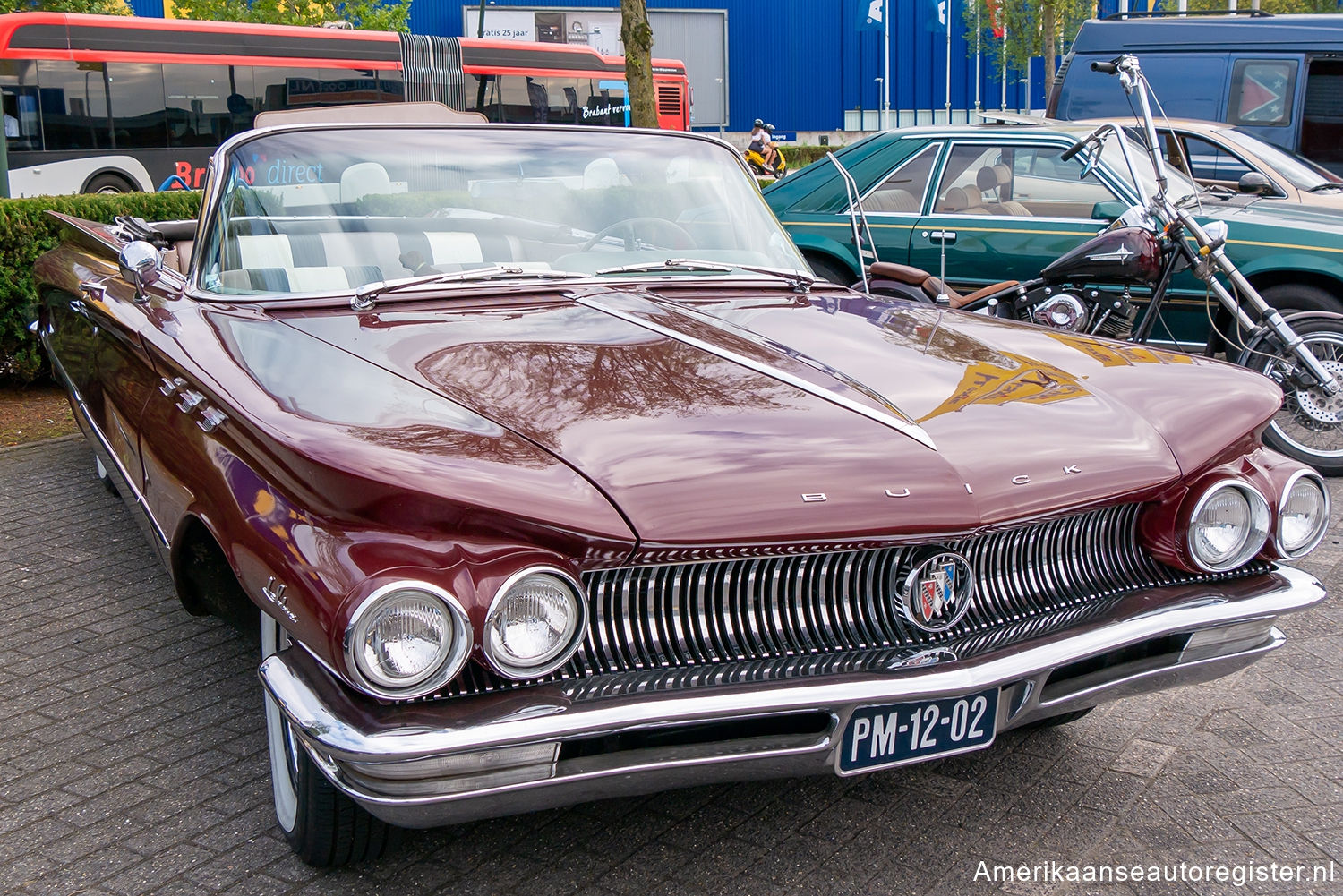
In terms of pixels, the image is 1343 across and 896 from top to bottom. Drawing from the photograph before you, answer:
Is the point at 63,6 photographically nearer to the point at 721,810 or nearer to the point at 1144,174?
the point at 1144,174

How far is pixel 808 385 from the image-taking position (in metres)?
2.62

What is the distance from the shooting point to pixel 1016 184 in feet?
23.4

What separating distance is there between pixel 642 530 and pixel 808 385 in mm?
694

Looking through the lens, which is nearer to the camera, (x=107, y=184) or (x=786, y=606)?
(x=786, y=606)

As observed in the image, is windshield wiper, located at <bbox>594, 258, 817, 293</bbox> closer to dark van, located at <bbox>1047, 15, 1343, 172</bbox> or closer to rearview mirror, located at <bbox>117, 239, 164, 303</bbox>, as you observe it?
rearview mirror, located at <bbox>117, 239, 164, 303</bbox>

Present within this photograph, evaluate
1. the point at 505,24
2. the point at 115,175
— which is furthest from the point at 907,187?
the point at 505,24

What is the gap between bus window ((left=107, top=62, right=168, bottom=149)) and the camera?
17578 millimetres

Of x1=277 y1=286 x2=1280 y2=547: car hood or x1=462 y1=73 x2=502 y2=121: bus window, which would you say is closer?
x1=277 y1=286 x2=1280 y2=547: car hood

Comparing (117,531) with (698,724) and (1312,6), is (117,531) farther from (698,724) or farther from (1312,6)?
(1312,6)

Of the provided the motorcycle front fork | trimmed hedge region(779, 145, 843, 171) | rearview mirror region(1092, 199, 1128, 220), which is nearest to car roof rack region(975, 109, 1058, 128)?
rearview mirror region(1092, 199, 1128, 220)

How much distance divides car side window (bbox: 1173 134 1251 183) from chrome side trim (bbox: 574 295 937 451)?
18.9 ft

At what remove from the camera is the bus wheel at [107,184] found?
17562mm

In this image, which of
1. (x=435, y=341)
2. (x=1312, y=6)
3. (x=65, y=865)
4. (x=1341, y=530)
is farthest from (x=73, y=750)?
(x=1312, y=6)

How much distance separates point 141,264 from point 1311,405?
517 cm
